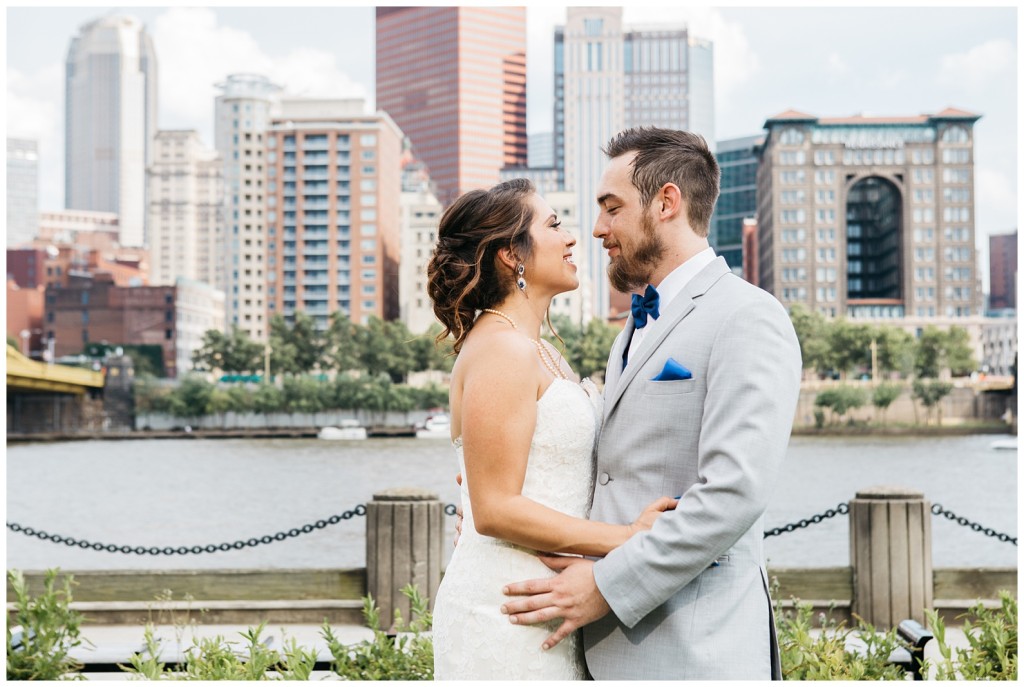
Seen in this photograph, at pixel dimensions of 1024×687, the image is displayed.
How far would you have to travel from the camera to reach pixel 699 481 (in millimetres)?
2283

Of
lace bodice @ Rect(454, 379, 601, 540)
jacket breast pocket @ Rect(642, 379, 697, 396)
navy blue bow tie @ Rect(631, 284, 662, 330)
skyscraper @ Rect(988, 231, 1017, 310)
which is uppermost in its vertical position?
skyscraper @ Rect(988, 231, 1017, 310)

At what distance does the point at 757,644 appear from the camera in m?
2.31

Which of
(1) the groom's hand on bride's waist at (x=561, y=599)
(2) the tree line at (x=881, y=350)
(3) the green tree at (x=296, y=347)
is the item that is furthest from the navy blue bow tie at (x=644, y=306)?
(3) the green tree at (x=296, y=347)

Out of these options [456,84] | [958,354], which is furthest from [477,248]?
[456,84]

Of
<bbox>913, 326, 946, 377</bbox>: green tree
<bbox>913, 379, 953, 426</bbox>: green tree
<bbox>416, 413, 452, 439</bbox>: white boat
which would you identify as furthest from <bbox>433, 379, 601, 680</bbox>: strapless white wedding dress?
<bbox>913, 326, 946, 377</bbox>: green tree

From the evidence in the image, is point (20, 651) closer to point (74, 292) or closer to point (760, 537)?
point (760, 537)

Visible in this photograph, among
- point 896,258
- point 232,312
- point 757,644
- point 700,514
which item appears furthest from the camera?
point 232,312

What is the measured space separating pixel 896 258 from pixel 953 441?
120 ft

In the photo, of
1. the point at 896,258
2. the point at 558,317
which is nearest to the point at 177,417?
the point at 558,317

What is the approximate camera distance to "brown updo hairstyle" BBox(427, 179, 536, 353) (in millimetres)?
2650

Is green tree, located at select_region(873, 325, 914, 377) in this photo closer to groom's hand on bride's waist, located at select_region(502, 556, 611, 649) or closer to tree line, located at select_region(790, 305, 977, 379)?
tree line, located at select_region(790, 305, 977, 379)

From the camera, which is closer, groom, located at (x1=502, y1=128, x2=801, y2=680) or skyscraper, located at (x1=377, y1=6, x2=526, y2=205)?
groom, located at (x1=502, y1=128, x2=801, y2=680)

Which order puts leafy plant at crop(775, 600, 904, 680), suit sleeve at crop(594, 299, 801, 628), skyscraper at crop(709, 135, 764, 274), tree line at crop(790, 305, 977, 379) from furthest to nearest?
skyscraper at crop(709, 135, 764, 274), tree line at crop(790, 305, 977, 379), leafy plant at crop(775, 600, 904, 680), suit sleeve at crop(594, 299, 801, 628)

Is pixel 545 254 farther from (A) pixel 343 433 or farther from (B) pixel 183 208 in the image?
(B) pixel 183 208
